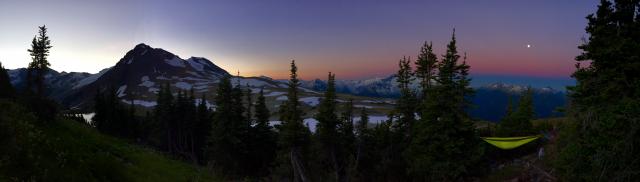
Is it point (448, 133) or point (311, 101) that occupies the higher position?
point (311, 101)

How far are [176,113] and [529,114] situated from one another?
181 ft

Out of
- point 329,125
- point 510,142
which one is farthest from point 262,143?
point 510,142

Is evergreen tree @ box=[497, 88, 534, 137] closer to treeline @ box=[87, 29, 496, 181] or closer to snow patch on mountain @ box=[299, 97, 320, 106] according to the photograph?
treeline @ box=[87, 29, 496, 181]

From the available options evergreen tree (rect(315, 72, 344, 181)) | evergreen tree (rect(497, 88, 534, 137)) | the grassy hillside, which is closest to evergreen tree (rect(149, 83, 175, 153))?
evergreen tree (rect(315, 72, 344, 181))

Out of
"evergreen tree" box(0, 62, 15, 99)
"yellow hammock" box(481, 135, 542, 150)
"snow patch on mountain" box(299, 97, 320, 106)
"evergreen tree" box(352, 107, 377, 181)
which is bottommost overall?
"evergreen tree" box(352, 107, 377, 181)

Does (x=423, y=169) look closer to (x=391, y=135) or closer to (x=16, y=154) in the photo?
(x=391, y=135)

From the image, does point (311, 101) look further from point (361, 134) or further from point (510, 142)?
point (510, 142)

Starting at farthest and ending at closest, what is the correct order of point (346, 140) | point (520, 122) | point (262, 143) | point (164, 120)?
1. point (164, 120)
2. point (262, 143)
3. point (520, 122)
4. point (346, 140)

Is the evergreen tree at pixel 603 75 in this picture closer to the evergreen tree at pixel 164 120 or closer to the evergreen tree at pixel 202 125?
the evergreen tree at pixel 202 125

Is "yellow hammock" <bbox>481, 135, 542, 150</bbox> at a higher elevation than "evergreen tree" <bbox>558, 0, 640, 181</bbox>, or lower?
lower

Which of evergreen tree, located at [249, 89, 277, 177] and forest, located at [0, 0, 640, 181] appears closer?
forest, located at [0, 0, 640, 181]

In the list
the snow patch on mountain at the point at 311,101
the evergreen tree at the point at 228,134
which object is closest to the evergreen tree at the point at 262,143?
the evergreen tree at the point at 228,134

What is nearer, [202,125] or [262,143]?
[262,143]

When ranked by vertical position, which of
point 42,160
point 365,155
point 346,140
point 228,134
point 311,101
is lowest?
point 365,155
